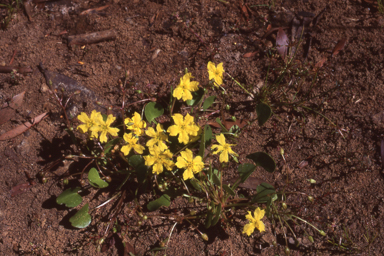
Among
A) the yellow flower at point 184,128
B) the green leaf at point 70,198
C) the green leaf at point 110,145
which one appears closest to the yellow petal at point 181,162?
the yellow flower at point 184,128

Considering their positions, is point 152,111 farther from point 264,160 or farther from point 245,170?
point 264,160

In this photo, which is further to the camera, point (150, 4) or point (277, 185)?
point (150, 4)

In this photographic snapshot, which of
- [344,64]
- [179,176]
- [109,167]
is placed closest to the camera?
[179,176]

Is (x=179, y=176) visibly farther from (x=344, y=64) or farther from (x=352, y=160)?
(x=344, y=64)

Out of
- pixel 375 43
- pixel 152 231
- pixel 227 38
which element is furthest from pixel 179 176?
pixel 375 43

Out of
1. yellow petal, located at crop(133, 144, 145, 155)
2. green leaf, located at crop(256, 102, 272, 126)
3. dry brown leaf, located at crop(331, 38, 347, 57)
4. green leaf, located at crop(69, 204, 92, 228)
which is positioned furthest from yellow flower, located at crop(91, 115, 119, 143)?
dry brown leaf, located at crop(331, 38, 347, 57)

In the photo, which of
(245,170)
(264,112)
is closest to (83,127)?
(245,170)
